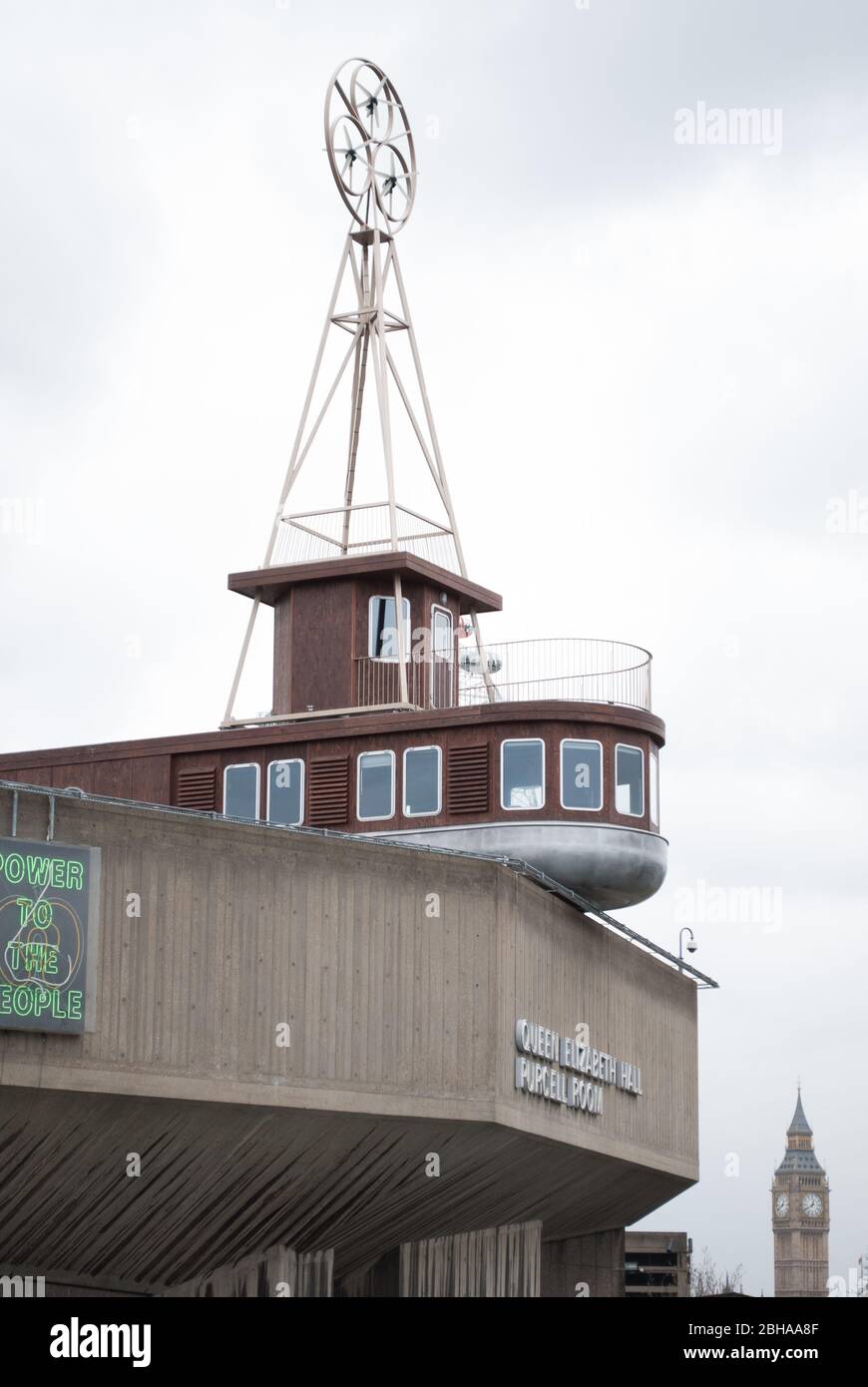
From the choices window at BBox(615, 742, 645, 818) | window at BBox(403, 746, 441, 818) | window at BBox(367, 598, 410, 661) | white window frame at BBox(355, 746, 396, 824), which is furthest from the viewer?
window at BBox(367, 598, 410, 661)

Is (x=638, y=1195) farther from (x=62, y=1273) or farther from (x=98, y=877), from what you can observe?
(x=98, y=877)

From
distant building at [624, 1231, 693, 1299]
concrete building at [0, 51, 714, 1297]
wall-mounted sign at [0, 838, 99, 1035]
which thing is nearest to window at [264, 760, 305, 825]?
concrete building at [0, 51, 714, 1297]

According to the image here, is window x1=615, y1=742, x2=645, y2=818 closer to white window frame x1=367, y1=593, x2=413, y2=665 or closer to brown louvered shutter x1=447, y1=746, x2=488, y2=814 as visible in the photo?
brown louvered shutter x1=447, y1=746, x2=488, y2=814

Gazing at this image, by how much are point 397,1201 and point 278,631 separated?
15.2m

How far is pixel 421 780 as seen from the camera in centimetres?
4700

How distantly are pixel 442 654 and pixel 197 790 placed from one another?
7.32m

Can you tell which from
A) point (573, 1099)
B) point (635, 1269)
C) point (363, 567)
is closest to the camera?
point (573, 1099)

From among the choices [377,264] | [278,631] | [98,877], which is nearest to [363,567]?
[278,631]

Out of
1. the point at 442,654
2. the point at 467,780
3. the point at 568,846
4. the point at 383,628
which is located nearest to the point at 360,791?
the point at 467,780

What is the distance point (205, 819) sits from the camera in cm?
3812

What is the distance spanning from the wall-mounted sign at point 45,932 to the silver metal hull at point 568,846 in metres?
11.9

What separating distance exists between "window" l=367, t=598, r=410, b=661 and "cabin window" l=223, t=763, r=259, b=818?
14.8 feet

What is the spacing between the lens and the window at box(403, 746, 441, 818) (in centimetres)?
4678

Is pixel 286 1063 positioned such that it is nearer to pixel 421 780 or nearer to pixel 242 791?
pixel 421 780
